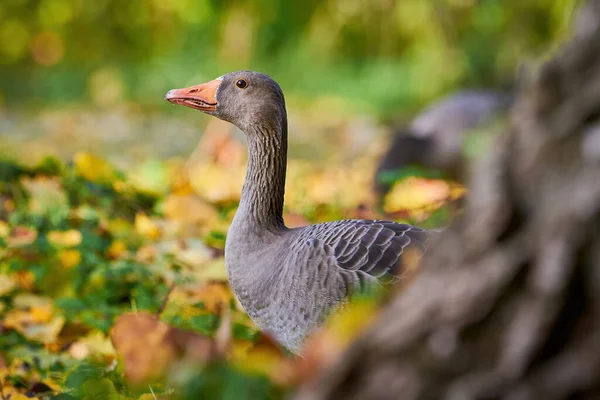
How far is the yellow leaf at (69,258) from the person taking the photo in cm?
344

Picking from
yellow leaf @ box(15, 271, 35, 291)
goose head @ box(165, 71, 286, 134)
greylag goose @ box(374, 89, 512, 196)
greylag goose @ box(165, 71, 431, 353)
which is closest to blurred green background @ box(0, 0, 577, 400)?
yellow leaf @ box(15, 271, 35, 291)

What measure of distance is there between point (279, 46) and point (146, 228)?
20.7 ft

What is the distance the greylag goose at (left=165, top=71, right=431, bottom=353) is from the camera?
2.35 metres

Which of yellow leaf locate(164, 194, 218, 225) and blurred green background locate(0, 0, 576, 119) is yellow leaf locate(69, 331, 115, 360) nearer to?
yellow leaf locate(164, 194, 218, 225)

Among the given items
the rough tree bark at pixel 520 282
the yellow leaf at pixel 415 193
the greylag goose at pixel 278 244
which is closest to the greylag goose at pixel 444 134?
the yellow leaf at pixel 415 193

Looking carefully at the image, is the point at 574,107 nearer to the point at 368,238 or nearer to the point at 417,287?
the point at 417,287

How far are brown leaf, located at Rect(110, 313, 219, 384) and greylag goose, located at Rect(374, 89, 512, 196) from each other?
392 cm

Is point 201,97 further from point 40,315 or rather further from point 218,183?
point 218,183

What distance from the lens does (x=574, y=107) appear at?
967 mm

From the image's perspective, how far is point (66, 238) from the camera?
366 cm

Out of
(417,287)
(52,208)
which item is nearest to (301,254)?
(417,287)

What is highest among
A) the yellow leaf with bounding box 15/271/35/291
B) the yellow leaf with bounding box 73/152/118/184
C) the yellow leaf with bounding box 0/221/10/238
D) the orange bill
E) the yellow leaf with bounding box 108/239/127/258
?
the orange bill

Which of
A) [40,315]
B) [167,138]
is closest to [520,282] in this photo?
[40,315]

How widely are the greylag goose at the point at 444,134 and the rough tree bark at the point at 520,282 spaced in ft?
14.5
